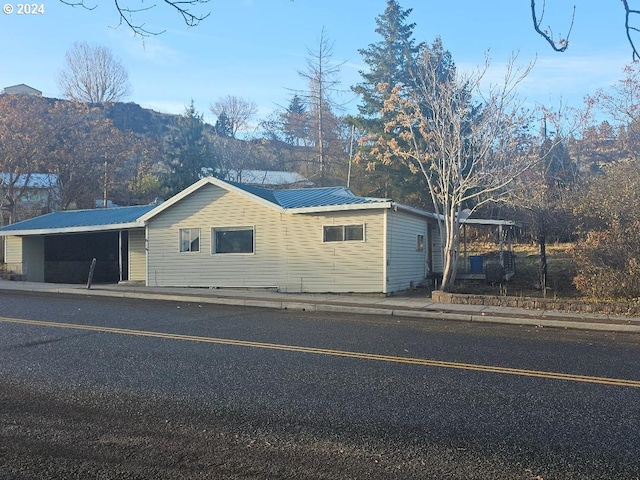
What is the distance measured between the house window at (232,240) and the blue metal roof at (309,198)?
1.50 metres

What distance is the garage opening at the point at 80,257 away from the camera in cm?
2806

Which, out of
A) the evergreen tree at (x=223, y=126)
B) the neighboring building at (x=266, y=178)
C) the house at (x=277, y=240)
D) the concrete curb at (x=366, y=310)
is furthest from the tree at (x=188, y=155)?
the concrete curb at (x=366, y=310)

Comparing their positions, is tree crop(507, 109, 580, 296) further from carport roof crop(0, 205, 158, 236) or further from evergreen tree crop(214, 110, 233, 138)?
evergreen tree crop(214, 110, 233, 138)

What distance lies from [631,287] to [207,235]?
46.2 feet

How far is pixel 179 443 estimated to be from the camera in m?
4.55

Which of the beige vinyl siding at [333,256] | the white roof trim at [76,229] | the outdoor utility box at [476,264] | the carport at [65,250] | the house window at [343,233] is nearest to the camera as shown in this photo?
the beige vinyl siding at [333,256]

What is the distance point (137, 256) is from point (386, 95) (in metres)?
18.4

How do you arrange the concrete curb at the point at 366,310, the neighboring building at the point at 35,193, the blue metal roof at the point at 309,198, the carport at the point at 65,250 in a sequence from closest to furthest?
the concrete curb at the point at 366,310 < the blue metal roof at the point at 309,198 < the carport at the point at 65,250 < the neighboring building at the point at 35,193

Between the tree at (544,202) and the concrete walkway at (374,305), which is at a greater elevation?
the tree at (544,202)

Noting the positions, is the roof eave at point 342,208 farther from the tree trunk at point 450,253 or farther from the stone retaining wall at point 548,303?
the stone retaining wall at point 548,303

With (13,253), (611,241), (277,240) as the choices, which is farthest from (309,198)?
(13,253)

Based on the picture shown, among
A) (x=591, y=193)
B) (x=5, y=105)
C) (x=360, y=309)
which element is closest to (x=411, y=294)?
(x=360, y=309)

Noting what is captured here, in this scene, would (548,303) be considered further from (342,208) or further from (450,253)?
(342,208)

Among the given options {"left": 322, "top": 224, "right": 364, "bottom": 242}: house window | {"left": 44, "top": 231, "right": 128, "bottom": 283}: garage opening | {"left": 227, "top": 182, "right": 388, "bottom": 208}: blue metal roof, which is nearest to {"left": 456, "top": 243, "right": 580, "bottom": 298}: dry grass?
{"left": 322, "top": 224, "right": 364, "bottom": 242}: house window
